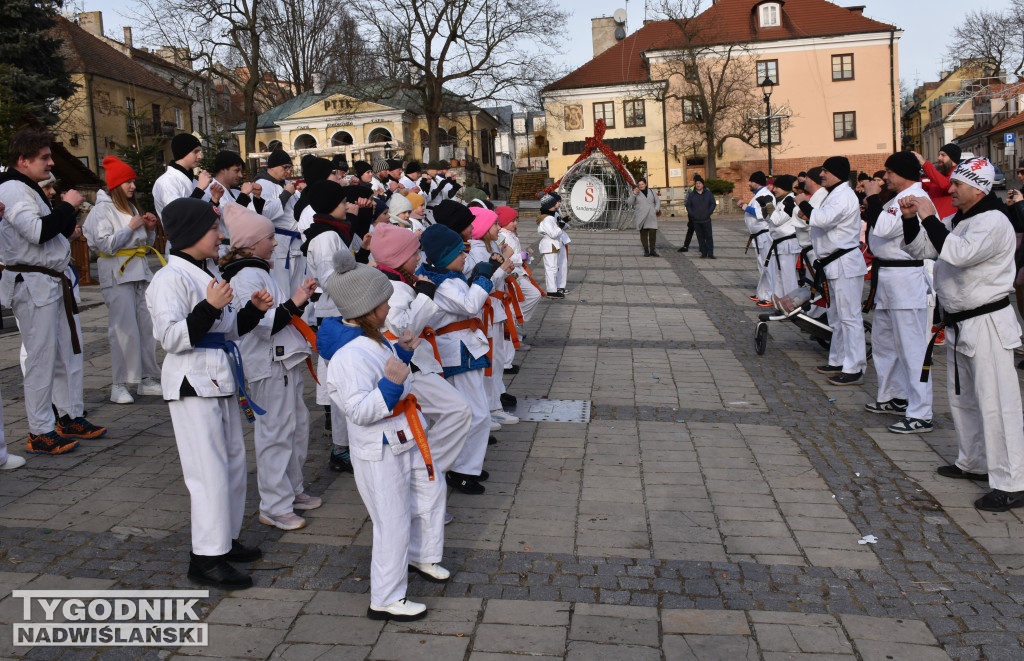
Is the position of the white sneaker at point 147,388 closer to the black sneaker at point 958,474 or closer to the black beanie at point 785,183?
the black sneaker at point 958,474

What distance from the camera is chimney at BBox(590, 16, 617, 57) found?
58.0m

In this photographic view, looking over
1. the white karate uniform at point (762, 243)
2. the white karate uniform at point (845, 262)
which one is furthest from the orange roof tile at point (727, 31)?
the white karate uniform at point (845, 262)

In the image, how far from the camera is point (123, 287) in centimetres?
788

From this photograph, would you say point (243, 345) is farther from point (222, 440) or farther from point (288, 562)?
point (288, 562)

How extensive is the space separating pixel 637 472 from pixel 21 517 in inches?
156

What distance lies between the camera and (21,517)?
17.2 feet

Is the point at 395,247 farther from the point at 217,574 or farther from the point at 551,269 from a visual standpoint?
the point at 551,269

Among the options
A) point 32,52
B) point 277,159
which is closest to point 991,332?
point 277,159

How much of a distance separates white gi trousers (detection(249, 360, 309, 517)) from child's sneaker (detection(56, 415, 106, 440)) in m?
2.43

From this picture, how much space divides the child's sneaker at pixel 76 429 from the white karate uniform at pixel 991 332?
6368 mm

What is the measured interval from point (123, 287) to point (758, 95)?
4684 centimetres

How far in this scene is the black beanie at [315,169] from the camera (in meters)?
7.15

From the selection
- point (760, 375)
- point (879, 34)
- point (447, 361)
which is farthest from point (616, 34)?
point (447, 361)

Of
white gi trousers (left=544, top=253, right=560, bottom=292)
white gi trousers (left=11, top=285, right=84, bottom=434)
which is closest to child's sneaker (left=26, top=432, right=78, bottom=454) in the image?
white gi trousers (left=11, top=285, right=84, bottom=434)
